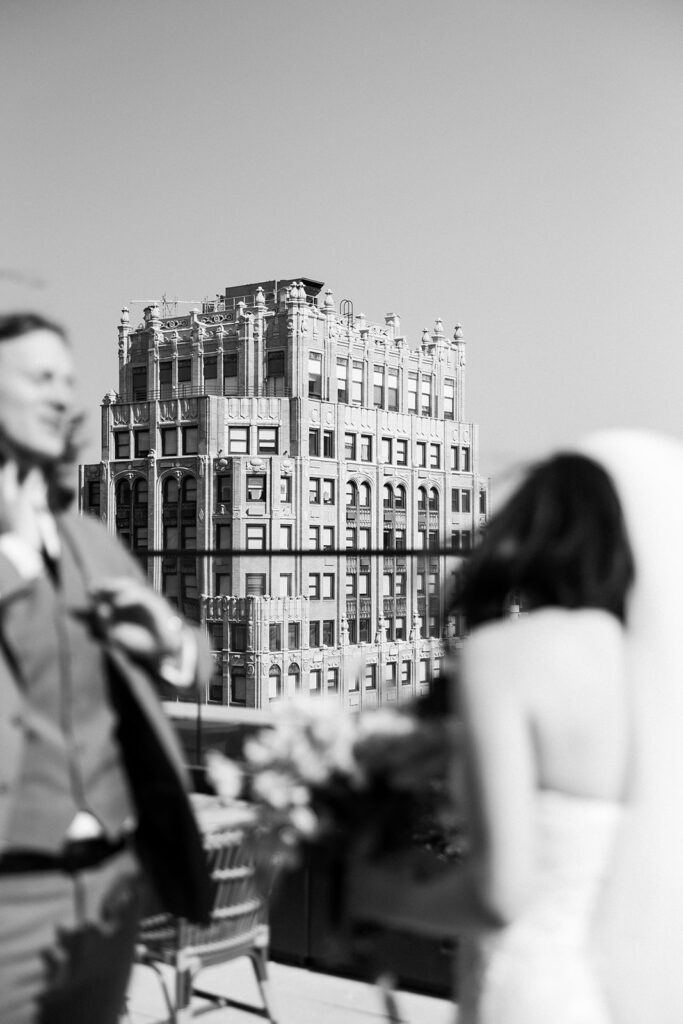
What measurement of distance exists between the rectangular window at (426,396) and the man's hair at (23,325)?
295 feet

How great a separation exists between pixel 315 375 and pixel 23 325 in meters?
85.7

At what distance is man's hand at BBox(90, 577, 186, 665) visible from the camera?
1.70 meters

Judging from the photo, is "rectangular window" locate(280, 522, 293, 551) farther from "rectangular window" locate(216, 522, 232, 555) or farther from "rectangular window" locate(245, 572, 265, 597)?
"rectangular window" locate(216, 522, 232, 555)

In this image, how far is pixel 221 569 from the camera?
3194 inches

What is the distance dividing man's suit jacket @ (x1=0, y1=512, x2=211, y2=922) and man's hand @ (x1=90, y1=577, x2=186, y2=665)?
0.08 feet

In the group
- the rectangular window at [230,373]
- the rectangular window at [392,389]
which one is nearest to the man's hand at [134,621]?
the rectangular window at [230,373]

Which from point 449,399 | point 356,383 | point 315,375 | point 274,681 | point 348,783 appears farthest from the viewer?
point 449,399

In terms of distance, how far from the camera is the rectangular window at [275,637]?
8350cm

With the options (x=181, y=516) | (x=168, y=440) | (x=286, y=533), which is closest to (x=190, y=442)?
(x=168, y=440)

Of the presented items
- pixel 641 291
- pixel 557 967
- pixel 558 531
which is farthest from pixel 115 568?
pixel 641 291

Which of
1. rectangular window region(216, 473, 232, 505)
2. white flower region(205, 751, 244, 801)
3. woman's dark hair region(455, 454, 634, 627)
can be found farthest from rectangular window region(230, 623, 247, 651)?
woman's dark hair region(455, 454, 634, 627)

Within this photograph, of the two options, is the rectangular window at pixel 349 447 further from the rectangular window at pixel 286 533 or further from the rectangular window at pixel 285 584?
the rectangular window at pixel 285 584

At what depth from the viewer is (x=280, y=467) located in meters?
82.7

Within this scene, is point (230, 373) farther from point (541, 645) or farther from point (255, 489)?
point (541, 645)
